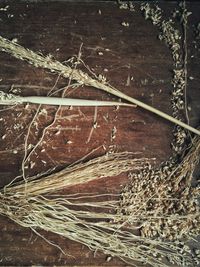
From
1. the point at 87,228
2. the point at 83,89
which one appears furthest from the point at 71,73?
the point at 87,228

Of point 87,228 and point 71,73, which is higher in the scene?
point 71,73

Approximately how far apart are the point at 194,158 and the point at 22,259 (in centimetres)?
102

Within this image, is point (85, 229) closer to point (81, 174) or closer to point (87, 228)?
point (87, 228)

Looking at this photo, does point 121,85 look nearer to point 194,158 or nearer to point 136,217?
point 194,158

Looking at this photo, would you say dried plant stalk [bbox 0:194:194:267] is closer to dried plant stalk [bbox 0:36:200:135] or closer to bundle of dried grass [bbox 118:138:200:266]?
bundle of dried grass [bbox 118:138:200:266]

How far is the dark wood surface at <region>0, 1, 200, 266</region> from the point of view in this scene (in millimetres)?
1948

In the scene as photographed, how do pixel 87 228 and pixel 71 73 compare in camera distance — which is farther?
pixel 71 73

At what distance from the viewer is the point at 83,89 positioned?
210 centimetres

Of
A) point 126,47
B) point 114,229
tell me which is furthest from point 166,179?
point 126,47

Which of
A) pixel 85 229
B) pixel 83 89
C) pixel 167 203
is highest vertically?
pixel 83 89

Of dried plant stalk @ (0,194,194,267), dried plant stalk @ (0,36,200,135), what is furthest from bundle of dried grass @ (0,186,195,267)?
dried plant stalk @ (0,36,200,135)

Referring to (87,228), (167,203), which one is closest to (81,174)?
(87,228)

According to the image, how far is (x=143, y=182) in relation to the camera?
6.52 ft

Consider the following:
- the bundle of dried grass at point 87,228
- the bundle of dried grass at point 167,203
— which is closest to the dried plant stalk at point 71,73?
the bundle of dried grass at point 167,203
